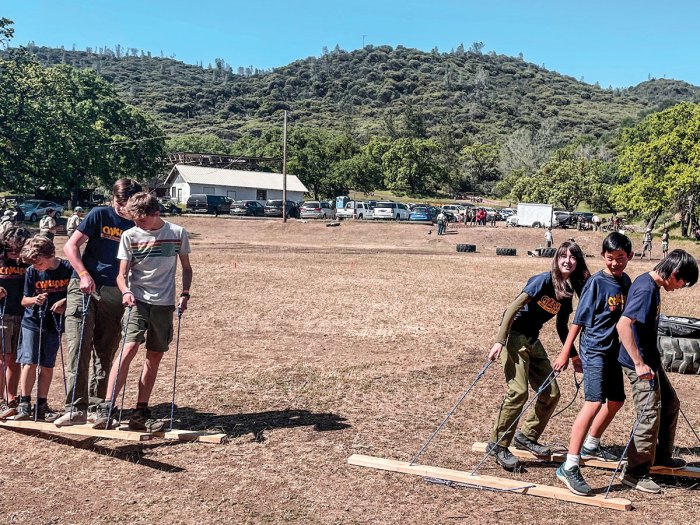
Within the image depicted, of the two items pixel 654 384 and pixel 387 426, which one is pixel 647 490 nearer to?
pixel 654 384

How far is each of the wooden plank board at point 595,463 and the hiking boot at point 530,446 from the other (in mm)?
41

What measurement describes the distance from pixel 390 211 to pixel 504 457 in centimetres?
4325

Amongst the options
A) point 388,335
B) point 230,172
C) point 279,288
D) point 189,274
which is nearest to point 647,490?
point 189,274

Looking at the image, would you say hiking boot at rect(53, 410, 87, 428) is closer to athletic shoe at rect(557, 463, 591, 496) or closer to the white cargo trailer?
athletic shoe at rect(557, 463, 591, 496)

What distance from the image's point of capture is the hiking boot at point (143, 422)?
5324 mm

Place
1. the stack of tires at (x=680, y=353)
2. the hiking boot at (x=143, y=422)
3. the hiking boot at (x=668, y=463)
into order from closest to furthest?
the hiking boot at (x=668, y=463) → the hiking boot at (x=143, y=422) → the stack of tires at (x=680, y=353)

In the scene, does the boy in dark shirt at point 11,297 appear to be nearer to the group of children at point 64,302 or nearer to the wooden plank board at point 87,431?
the group of children at point 64,302

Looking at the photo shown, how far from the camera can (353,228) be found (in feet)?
132

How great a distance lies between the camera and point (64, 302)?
5535 millimetres

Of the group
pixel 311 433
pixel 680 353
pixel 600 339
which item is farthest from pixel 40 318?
pixel 680 353

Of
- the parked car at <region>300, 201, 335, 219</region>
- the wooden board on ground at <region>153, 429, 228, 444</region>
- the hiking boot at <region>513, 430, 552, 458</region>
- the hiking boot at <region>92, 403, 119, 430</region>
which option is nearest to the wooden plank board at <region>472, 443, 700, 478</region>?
the hiking boot at <region>513, 430, 552, 458</region>

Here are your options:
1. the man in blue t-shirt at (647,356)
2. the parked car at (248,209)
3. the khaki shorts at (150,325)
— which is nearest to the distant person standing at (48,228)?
the khaki shorts at (150,325)

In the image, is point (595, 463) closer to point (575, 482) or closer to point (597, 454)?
point (597, 454)

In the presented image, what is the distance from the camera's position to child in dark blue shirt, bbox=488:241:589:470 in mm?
4945
